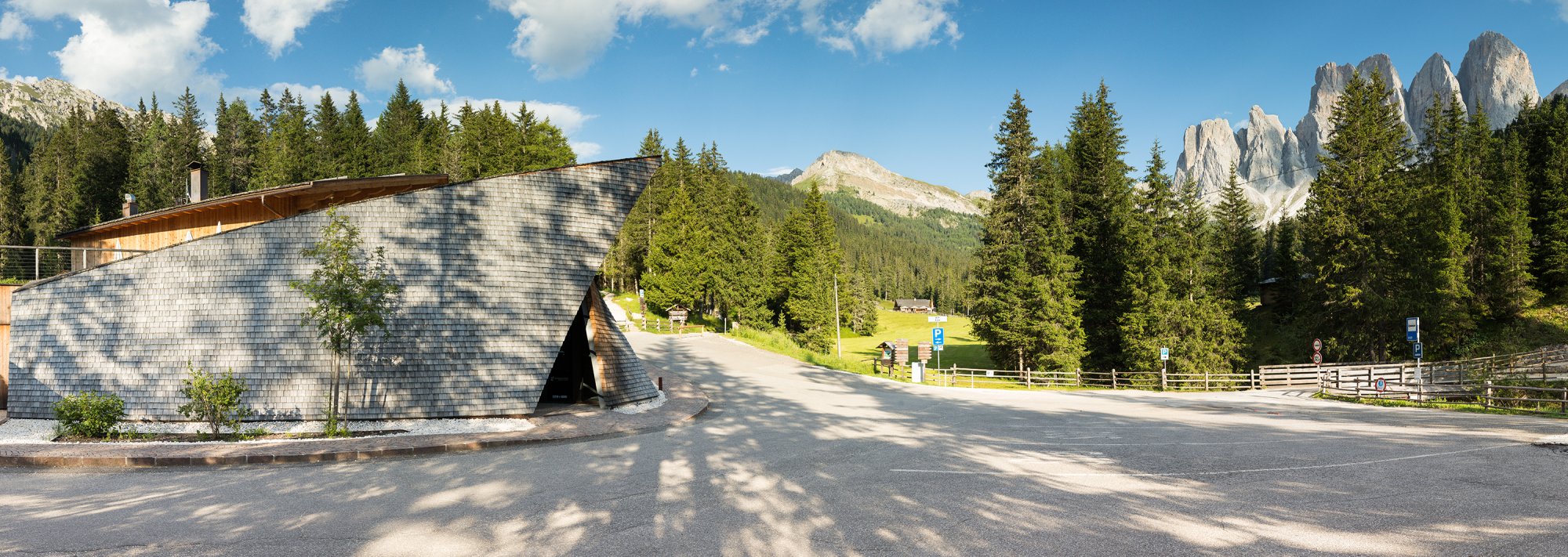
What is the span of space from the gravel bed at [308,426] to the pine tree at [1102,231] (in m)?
32.5

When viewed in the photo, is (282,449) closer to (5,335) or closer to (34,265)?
(5,335)

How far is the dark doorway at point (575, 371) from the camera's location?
16562 mm

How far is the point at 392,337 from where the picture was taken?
45.2ft

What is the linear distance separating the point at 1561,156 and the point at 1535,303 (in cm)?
1166

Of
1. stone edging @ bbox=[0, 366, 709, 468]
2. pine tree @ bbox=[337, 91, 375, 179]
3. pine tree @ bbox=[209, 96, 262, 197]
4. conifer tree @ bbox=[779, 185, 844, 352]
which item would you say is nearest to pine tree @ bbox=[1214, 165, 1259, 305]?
conifer tree @ bbox=[779, 185, 844, 352]

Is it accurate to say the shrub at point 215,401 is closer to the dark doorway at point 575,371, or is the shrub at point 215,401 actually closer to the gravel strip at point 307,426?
the gravel strip at point 307,426

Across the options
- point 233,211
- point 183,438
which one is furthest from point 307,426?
point 233,211

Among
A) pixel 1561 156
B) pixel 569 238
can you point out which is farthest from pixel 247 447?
pixel 1561 156

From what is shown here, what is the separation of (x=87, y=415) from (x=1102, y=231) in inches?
1631

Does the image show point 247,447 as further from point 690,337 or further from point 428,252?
point 690,337

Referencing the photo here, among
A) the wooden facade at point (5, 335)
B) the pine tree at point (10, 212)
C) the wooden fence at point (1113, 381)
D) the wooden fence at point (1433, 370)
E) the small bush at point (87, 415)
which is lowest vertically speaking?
the wooden fence at point (1113, 381)

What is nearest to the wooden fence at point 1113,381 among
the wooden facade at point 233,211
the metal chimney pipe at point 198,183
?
the wooden facade at point 233,211

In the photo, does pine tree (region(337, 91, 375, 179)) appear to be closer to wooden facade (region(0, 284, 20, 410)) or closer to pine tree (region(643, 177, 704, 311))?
pine tree (region(643, 177, 704, 311))

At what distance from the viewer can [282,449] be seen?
35.0 feet
